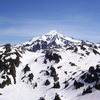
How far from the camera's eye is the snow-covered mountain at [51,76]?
10100 centimetres

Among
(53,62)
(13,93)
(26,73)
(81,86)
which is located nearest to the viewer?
(81,86)

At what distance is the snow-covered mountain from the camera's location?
10100 cm

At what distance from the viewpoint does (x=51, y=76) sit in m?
134

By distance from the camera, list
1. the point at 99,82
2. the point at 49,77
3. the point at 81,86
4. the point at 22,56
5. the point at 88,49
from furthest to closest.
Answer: the point at 88,49 → the point at 22,56 → the point at 49,77 → the point at 81,86 → the point at 99,82

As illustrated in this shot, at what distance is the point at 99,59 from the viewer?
177m

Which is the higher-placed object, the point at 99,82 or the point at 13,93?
the point at 99,82

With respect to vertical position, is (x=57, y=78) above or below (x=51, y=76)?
below

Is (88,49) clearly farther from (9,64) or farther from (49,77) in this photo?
(9,64)

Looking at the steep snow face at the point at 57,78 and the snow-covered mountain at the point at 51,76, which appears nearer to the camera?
the steep snow face at the point at 57,78

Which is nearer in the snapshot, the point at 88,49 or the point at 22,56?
the point at 22,56

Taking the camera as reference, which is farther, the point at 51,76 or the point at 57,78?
the point at 51,76

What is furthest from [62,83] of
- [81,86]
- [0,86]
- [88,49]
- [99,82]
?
[88,49]

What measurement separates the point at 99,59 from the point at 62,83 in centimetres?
6973

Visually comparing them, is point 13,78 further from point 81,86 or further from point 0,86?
point 81,86
